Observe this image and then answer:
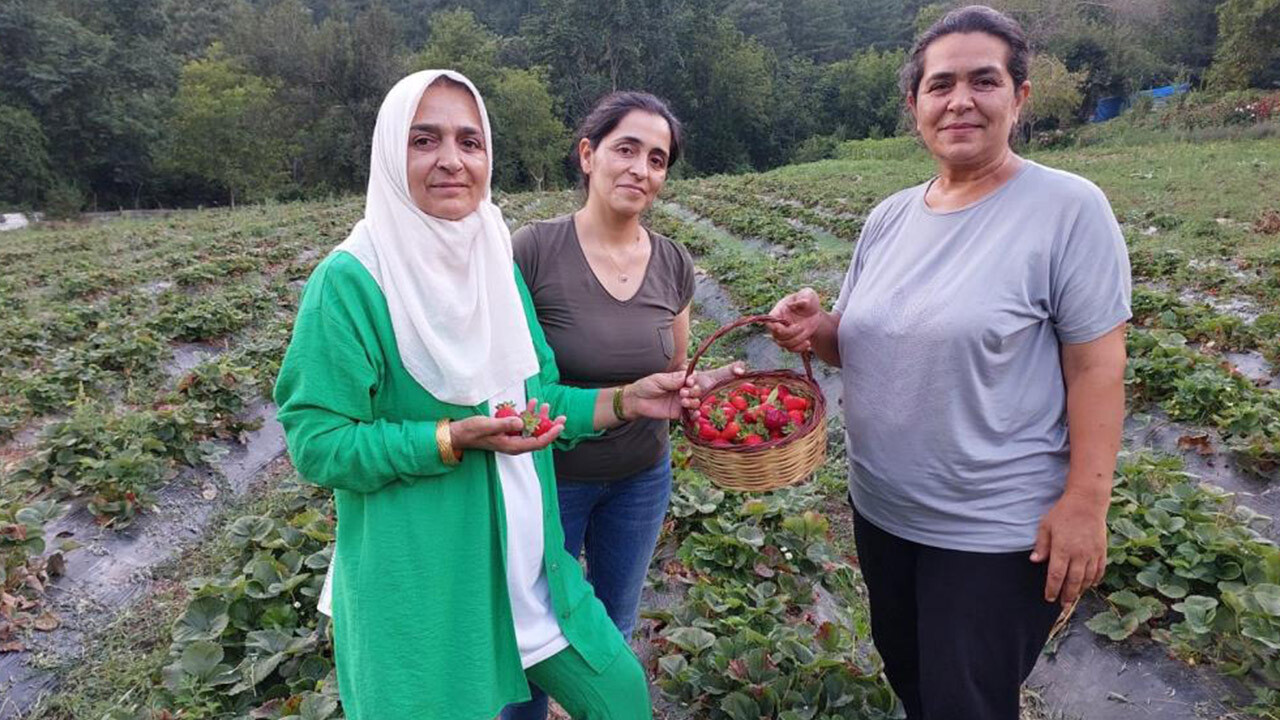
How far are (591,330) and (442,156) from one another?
28.6 inches

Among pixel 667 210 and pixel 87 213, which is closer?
pixel 667 210

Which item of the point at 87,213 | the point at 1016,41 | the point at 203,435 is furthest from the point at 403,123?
the point at 87,213

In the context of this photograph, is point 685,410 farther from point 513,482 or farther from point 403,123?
point 403,123

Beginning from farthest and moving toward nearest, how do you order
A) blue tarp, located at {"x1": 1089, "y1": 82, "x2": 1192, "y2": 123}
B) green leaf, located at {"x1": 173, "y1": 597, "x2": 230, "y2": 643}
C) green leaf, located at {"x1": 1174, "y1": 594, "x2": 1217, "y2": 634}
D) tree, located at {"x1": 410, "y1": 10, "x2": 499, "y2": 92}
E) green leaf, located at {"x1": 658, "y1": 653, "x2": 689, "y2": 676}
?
tree, located at {"x1": 410, "y1": 10, "x2": 499, "y2": 92} < blue tarp, located at {"x1": 1089, "y1": 82, "x2": 1192, "y2": 123} < green leaf, located at {"x1": 173, "y1": 597, "x2": 230, "y2": 643} < green leaf, located at {"x1": 658, "y1": 653, "x2": 689, "y2": 676} < green leaf, located at {"x1": 1174, "y1": 594, "x2": 1217, "y2": 634}

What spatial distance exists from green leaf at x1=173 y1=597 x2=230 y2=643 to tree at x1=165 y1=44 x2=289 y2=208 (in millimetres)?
35265

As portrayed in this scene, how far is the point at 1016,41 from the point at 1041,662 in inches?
89.6

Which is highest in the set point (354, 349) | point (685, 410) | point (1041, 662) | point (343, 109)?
point (343, 109)

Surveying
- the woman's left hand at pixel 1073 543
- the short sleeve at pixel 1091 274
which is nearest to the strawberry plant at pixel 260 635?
the woman's left hand at pixel 1073 543

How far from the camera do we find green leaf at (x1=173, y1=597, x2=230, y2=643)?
3.04 m

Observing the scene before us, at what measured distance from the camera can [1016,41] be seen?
172 centimetres

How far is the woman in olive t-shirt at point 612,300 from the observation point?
218cm

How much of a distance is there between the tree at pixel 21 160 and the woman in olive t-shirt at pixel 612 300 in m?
37.5

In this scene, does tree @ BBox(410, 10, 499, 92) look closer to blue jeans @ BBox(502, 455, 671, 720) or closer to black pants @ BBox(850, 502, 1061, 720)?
blue jeans @ BBox(502, 455, 671, 720)

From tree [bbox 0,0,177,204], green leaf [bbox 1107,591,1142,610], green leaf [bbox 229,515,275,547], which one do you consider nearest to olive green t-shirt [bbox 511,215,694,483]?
green leaf [bbox 1107,591,1142,610]
